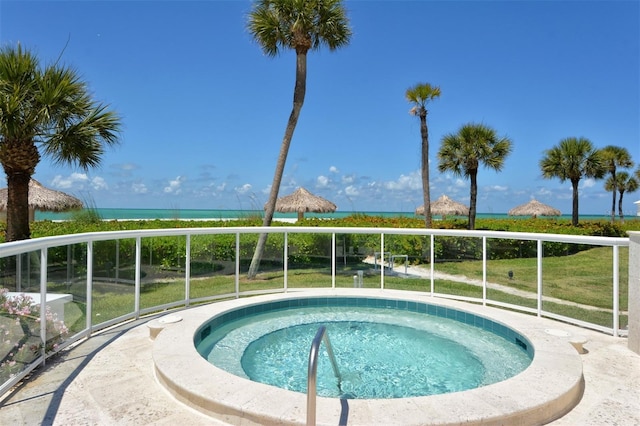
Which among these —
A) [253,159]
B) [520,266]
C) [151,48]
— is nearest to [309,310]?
[520,266]

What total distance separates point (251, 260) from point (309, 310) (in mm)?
1417

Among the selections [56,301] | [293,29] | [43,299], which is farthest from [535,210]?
[43,299]

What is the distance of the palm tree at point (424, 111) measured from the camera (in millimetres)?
15346

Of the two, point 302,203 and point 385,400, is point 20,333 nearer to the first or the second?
point 385,400

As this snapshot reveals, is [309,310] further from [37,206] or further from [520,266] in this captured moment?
[37,206]

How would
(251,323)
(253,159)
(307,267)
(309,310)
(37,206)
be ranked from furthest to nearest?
1. (253,159)
2. (37,206)
3. (307,267)
4. (309,310)
5. (251,323)

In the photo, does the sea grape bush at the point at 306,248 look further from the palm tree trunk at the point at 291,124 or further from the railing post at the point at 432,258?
the palm tree trunk at the point at 291,124

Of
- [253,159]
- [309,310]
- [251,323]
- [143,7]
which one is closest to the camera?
[251,323]

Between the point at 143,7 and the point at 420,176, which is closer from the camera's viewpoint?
the point at 143,7

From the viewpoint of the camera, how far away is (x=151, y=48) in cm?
1418

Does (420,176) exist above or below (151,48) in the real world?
below

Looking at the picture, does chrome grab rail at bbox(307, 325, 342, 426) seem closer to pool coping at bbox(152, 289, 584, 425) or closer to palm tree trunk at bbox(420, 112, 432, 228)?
pool coping at bbox(152, 289, 584, 425)

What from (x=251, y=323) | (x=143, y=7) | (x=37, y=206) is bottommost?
(x=251, y=323)

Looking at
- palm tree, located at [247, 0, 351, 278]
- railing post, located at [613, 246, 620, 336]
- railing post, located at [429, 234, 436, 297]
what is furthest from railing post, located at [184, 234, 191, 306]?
railing post, located at [613, 246, 620, 336]
